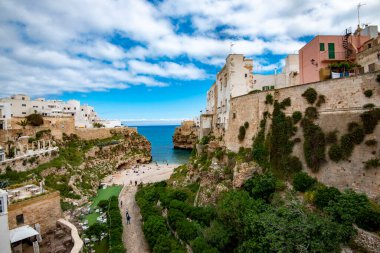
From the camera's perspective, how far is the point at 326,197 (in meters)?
13.8

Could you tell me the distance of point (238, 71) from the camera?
87.8 ft

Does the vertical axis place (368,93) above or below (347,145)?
above

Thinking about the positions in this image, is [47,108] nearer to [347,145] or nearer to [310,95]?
[310,95]

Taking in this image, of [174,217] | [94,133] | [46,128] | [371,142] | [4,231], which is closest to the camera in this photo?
[4,231]

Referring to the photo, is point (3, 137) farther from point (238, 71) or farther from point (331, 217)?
point (331, 217)

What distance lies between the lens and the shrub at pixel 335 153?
48.3 ft

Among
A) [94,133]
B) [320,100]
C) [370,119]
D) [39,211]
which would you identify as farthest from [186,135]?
[370,119]

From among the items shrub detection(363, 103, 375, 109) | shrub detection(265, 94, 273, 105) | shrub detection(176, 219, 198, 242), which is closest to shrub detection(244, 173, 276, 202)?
shrub detection(176, 219, 198, 242)

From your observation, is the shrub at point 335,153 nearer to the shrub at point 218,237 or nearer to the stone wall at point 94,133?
the shrub at point 218,237

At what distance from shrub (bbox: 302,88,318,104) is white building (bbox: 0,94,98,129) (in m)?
51.1

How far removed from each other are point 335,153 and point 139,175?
37.6 meters

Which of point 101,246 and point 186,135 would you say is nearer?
point 101,246

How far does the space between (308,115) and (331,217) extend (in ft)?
25.8

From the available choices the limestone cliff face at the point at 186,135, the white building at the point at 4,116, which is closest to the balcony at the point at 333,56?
the white building at the point at 4,116
